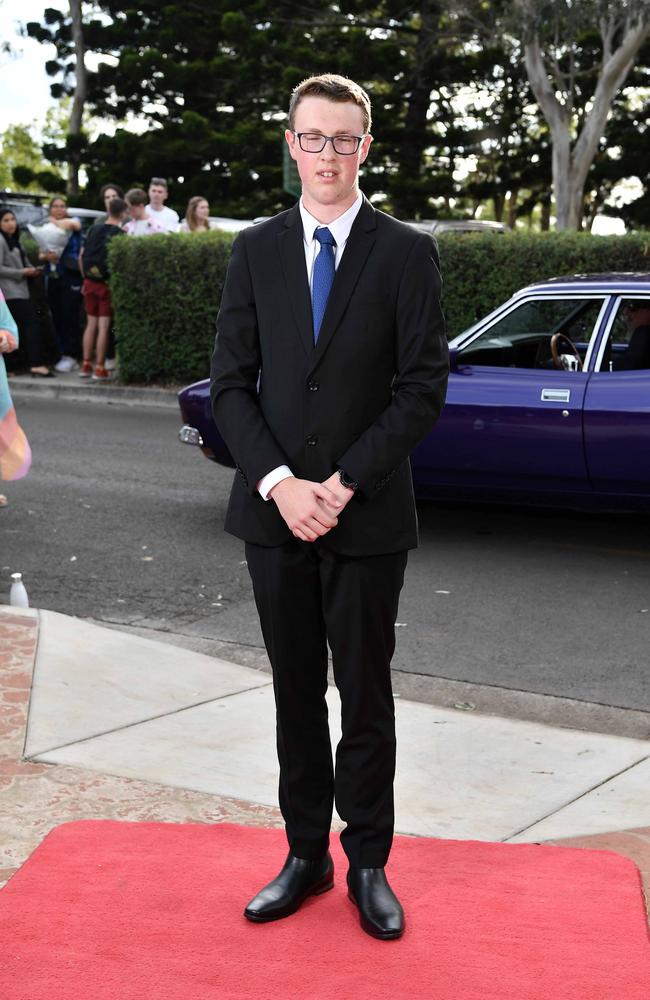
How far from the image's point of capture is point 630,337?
810 cm

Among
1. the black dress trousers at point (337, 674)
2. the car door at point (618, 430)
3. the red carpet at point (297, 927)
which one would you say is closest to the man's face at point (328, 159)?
the black dress trousers at point (337, 674)

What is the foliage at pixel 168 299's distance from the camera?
15.5 m

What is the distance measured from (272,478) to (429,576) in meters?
4.52

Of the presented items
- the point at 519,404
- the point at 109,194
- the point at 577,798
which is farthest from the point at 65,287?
the point at 577,798

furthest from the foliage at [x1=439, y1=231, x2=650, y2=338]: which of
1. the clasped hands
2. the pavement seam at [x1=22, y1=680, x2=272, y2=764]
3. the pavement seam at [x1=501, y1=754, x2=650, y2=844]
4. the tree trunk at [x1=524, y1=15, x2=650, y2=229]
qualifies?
the clasped hands

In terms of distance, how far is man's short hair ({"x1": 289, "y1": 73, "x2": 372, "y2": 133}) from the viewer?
333 centimetres

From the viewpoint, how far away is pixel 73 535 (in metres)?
8.73

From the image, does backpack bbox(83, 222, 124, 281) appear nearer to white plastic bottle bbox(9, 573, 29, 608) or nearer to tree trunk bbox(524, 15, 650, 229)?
white plastic bottle bbox(9, 573, 29, 608)

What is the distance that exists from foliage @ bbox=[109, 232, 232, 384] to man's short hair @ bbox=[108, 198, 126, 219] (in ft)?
1.70

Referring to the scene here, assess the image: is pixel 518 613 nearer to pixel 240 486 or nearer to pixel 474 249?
pixel 240 486

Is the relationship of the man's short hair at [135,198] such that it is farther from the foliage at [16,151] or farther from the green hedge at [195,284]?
the foliage at [16,151]

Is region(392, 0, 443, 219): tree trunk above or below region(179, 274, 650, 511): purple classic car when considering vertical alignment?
above

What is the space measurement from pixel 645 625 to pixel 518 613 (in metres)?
0.64

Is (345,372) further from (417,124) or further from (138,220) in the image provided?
(417,124)
